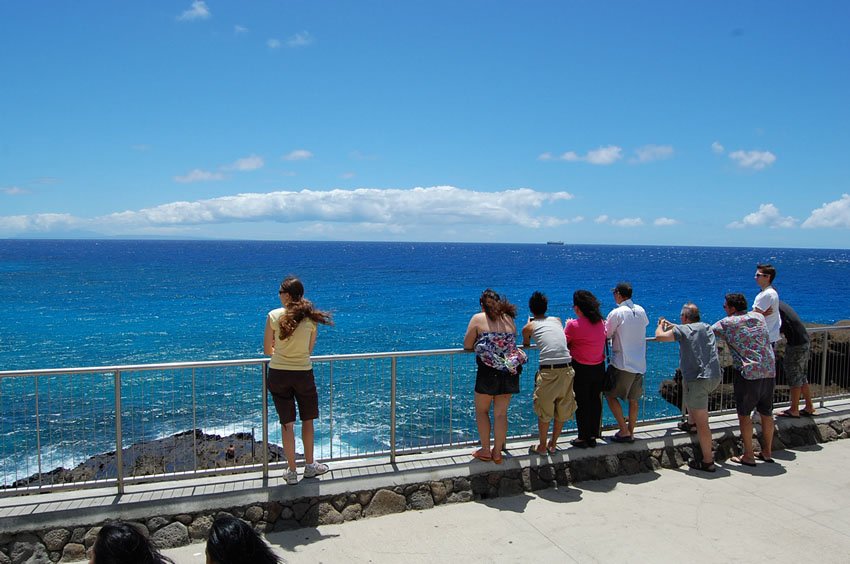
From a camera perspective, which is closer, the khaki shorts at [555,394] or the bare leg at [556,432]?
the khaki shorts at [555,394]

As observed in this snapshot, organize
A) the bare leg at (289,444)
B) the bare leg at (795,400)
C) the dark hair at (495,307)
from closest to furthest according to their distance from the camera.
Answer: the bare leg at (289,444) → the dark hair at (495,307) → the bare leg at (795,400)

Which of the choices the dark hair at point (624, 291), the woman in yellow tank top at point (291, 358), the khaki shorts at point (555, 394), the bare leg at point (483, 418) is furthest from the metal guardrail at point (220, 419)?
the dark hair at point (624, 291)

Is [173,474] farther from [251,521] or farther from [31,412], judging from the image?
[31,412]

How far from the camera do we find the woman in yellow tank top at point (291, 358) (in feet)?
18.1

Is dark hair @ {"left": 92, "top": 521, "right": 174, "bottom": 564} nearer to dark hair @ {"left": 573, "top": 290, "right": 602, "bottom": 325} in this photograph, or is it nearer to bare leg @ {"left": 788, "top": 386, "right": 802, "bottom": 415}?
dark hair @ {"left": 573, "top": 290, "right": 602, "bottom": 325}

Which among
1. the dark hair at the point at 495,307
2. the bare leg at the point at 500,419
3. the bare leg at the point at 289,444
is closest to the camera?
the bare leg at the point at 289,444

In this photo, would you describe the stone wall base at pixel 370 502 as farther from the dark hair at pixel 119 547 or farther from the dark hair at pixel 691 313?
the dark hair at pixel 119 547

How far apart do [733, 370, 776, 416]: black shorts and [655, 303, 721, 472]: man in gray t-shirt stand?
1.17ft

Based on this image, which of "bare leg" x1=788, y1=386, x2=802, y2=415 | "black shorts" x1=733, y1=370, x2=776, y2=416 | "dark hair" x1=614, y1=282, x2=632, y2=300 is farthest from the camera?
"bare leg" x1=788, y1=386, x2=802, y2=415

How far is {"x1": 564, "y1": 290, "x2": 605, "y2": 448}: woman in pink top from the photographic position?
21.2 ft

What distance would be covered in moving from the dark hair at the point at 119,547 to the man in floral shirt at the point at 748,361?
20.4 feet

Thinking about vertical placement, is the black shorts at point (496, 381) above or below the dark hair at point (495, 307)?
below

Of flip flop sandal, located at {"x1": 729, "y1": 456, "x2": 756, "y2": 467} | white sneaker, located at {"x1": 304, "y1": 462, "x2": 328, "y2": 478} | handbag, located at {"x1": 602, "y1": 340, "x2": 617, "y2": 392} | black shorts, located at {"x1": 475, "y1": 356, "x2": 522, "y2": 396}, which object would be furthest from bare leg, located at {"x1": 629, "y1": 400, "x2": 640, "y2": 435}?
white sneaker, located at {"x1": 304, "y1": 462, "x2": 328, "y2": 478}

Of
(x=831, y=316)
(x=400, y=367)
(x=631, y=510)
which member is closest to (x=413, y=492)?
(x=631, y=510)
